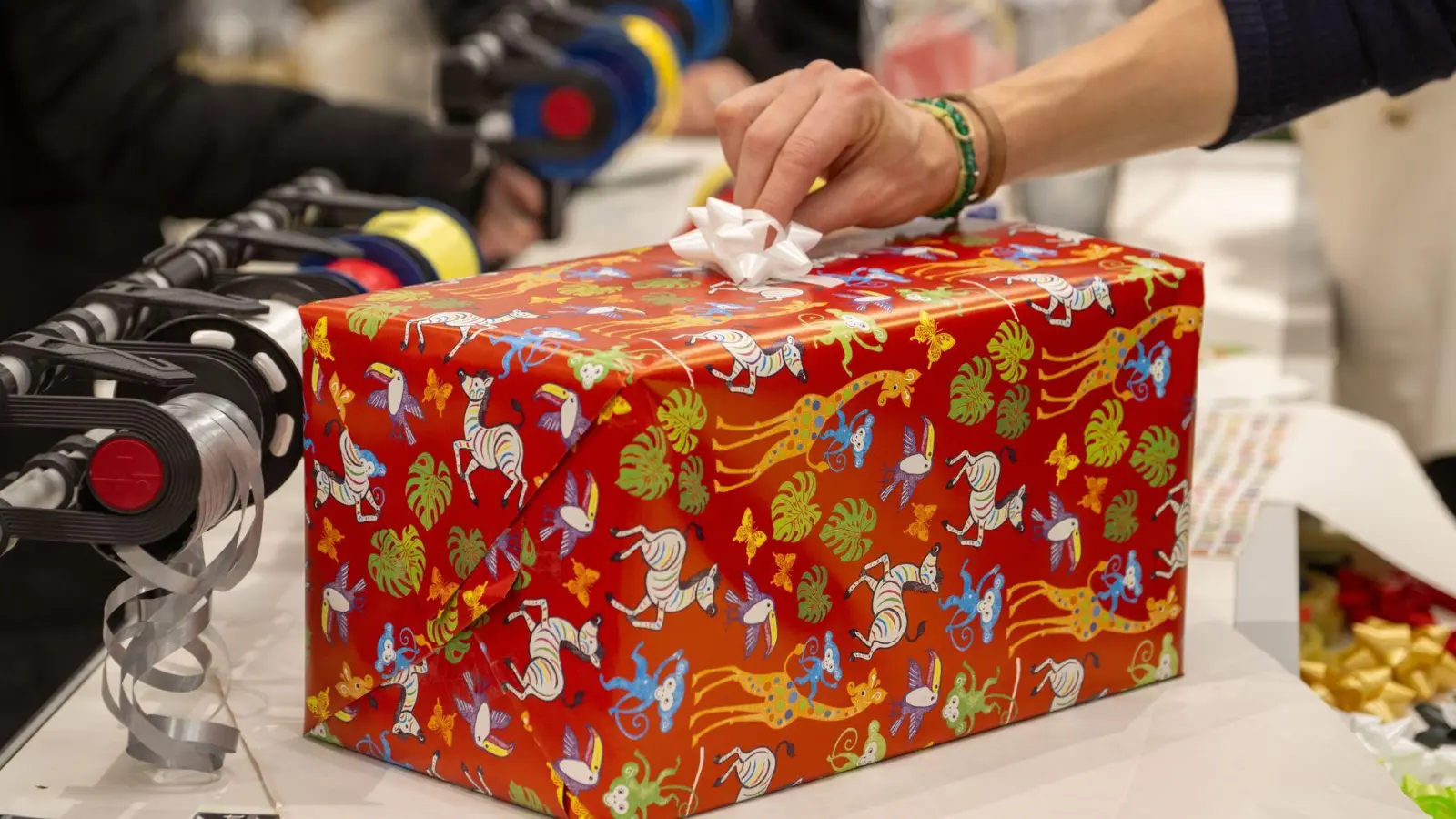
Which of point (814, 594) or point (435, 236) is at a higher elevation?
point (435, 236)

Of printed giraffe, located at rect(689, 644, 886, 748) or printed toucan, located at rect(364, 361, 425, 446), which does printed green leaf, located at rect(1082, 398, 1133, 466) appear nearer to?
printed giraffe, located at rect(689, 644, 886, 748)

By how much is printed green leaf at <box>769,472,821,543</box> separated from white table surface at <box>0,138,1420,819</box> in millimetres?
125

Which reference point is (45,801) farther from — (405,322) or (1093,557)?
(1093,557)

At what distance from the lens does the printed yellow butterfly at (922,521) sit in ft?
2.30

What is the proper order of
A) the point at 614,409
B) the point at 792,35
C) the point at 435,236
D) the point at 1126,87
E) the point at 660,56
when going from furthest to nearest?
1. the point at 792,35
2. the point at 660,56
3. the point at 435,236
4. the point at 1126,87
5. the point at 614,409

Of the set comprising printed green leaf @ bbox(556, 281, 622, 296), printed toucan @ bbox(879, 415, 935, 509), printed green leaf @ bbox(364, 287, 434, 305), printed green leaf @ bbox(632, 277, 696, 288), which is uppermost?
printed green leaf @ bbox(364, 287, 434, 305)

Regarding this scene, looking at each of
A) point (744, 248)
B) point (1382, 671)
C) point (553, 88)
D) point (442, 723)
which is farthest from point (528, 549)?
point (553, 88)

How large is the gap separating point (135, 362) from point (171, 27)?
3.79ft

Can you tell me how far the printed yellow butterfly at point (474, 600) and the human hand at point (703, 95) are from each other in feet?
5.95

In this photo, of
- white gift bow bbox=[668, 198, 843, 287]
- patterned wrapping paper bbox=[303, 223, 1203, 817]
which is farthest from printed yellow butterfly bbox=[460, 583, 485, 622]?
white gift bow bbox=[668, 198, 843, 287]

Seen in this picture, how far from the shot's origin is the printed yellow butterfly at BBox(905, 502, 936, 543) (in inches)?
27.6

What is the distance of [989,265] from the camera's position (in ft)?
2.56

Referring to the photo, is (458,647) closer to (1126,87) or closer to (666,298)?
(666,298)

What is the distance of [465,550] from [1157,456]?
0.36 metres
